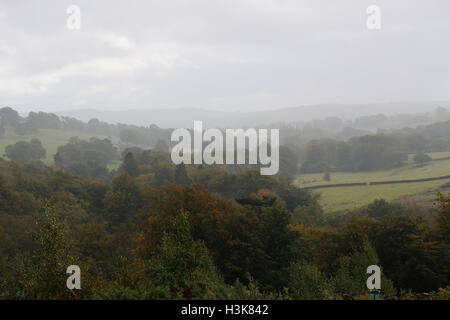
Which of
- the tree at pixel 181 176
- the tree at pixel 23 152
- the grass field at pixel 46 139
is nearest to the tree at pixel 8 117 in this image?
the grass field at pixel 46 139

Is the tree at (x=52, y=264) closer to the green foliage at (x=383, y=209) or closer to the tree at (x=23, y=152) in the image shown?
the green foliage at (x=383, y=209)

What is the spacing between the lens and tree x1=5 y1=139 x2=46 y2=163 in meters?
125

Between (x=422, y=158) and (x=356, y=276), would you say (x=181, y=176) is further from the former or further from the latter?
(x=422, y=158)

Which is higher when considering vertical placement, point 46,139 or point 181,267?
point 46,139

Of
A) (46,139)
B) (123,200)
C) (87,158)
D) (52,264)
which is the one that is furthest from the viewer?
(46,139)

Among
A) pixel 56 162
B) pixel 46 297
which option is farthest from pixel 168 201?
pixel 56 162

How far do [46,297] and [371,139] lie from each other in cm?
13200

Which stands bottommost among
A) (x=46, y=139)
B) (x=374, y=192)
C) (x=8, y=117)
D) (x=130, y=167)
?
(x=374, y=192)

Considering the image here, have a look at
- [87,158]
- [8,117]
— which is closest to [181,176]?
[87,158]

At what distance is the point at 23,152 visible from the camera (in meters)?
126

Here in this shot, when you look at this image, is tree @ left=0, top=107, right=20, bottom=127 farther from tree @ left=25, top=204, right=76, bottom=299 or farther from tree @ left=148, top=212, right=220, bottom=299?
tree @ left=148, top=212, right=220, bottom=299

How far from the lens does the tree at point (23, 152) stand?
411ft

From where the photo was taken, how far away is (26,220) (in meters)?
48.1

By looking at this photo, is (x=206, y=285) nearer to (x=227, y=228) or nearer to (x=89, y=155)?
(x=227, y=228)
